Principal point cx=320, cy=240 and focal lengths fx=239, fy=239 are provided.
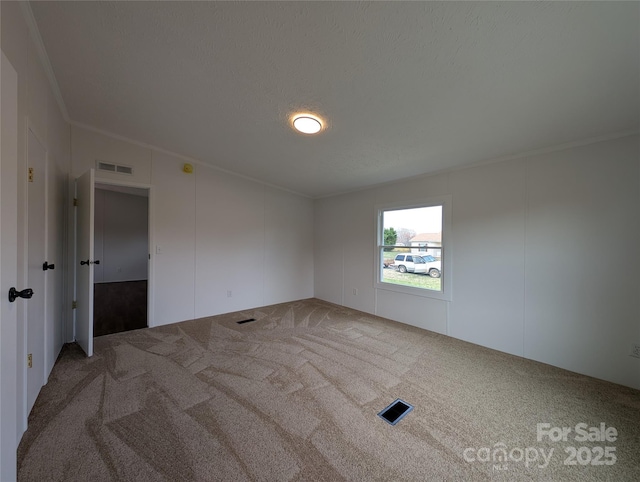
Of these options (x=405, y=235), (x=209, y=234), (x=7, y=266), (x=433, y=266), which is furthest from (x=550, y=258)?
(x=209, y=234)

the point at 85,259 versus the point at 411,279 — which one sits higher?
the point at 85,259

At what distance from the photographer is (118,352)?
2.68 meters

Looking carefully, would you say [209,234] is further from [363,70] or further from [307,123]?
[363,70]

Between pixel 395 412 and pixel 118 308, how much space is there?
498 cm

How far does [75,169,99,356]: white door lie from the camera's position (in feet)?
8.44

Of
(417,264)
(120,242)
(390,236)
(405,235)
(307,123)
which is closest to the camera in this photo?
(307,123)

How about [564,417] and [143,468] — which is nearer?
[143,468]

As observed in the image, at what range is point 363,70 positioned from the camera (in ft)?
5.73

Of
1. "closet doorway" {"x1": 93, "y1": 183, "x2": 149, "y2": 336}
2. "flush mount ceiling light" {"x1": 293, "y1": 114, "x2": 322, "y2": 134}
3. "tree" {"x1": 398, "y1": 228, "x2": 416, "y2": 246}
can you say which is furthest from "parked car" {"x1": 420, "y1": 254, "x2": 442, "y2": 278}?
"closet doorway" {"x1": 93, "y1": 183, "x2": 149, "y2": 336}

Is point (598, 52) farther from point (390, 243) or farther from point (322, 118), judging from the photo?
point (390, 243)

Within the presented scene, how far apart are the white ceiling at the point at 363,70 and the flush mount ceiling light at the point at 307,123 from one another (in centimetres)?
11

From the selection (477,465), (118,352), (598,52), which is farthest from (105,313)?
(598,52)

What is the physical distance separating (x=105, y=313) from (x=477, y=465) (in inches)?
209

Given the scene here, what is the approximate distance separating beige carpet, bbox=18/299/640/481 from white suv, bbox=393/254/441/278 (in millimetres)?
Result: 1100
